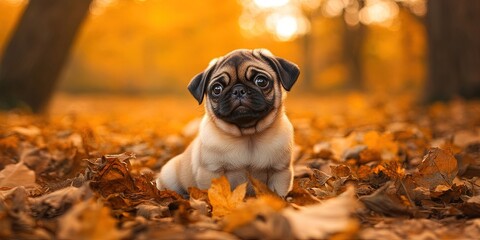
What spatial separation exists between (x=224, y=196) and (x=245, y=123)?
924mm

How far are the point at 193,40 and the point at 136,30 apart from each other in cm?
420

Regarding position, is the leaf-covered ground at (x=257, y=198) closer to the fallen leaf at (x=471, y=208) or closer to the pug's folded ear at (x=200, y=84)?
the fallen leaf at (x=471, y=208)

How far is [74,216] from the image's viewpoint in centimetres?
213

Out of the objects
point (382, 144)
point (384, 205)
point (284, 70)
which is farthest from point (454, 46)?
point (384, 205)

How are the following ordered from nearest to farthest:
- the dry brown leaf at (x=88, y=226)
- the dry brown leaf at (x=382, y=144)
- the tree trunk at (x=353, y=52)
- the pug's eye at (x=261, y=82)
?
the dry brown leaf at (x=88, y=226) < the pug's eye at (x=261, y=82) < the dry brown leaf at (x=382, y=144) < the tree trunk at (x=353, y=52)

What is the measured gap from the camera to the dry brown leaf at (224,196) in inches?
117

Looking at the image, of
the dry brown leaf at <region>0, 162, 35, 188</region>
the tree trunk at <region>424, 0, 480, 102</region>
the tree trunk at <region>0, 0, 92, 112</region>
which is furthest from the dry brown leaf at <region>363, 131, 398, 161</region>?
the tree trunk at <region>0, 0, 92, 112</region>

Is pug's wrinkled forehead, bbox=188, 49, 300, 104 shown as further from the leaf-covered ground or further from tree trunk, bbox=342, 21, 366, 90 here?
tree trunk, bbox=342, 21, 366, 90

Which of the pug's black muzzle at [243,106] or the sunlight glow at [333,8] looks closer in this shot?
the pug's black muzzle at [243,106]

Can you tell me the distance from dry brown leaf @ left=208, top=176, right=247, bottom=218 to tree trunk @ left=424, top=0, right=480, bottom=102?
8.61 m

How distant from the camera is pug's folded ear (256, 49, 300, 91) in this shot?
389 centimetres

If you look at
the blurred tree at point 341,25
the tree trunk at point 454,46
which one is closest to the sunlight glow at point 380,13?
the blurred tree at point 341,25

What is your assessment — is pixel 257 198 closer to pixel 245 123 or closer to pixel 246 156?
pixel 246 156

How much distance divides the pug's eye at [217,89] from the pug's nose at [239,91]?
0.46ft
